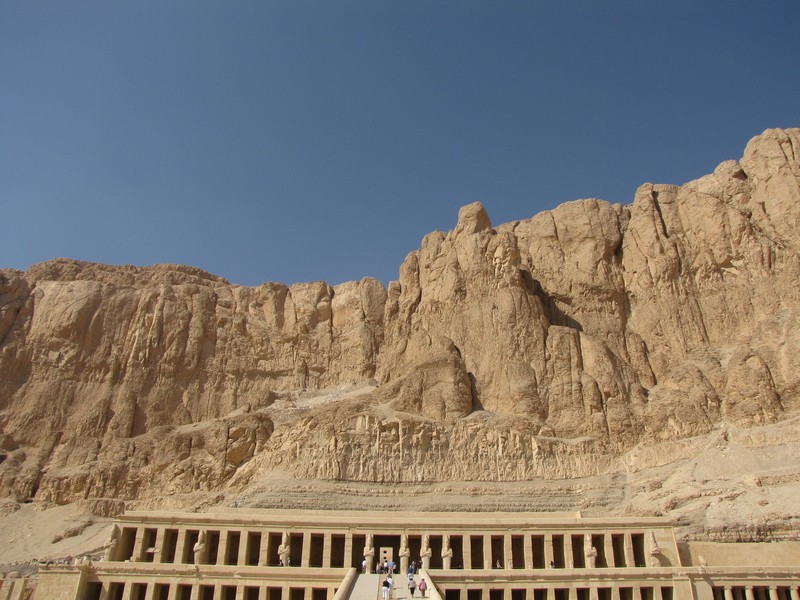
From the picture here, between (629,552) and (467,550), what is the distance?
8.67 m

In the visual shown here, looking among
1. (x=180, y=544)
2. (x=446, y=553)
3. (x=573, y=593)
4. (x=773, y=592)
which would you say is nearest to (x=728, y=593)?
(x=773, y=592)

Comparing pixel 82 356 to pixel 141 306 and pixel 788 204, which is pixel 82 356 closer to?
pixel 141 306

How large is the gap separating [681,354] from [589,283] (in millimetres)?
11375

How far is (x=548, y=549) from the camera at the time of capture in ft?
133

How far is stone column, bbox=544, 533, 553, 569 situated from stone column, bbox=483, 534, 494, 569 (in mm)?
2962

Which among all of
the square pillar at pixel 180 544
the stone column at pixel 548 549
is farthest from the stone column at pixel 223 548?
the stone column at pixel 548 549

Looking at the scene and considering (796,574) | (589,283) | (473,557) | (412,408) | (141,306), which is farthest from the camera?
(141,306)

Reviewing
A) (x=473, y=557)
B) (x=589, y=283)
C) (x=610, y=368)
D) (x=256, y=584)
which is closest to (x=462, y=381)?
(x=610, y=368)

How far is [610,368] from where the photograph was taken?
203 ft

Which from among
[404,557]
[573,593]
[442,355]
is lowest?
[573,593]

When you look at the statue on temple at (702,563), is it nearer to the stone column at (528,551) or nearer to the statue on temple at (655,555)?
the statue on temple at (655,555)

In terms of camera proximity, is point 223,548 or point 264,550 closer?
point 264,550

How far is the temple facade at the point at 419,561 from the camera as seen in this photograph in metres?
35.8

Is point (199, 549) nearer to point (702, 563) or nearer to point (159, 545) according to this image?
point (159, 545)
